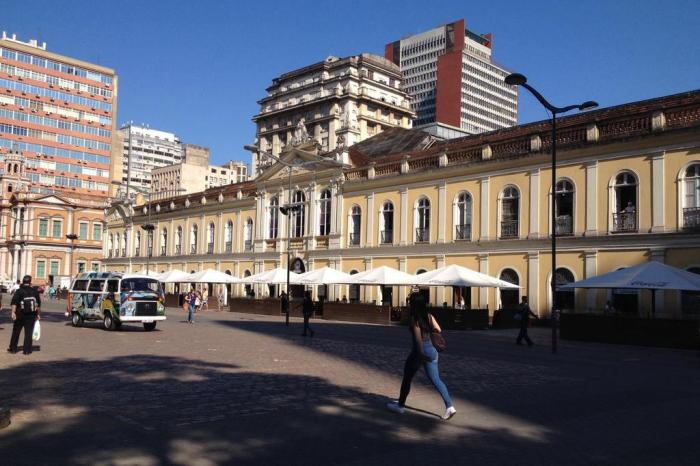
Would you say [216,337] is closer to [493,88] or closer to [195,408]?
[195,408]

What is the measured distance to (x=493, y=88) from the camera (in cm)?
15900

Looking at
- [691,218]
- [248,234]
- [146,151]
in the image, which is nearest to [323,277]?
[248,234]

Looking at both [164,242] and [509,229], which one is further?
[164,242]

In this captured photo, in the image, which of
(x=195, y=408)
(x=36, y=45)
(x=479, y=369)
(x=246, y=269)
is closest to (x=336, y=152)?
(x=246, y=269)

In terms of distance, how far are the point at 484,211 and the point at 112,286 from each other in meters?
19.3

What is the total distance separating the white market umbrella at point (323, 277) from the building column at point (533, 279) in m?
9.57

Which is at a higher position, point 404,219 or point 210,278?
point 404,219

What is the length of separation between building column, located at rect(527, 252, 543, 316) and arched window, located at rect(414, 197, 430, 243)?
284 inches

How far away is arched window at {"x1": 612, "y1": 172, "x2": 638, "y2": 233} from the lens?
29656mm

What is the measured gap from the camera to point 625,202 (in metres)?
30.2

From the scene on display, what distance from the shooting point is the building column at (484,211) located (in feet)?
117

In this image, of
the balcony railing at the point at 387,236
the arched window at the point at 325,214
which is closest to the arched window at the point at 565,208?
the balcony railing at the point at 387,236

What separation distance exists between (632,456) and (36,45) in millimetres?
127525

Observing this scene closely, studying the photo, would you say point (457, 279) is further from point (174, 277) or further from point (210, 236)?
Answer: point (210, 236)
